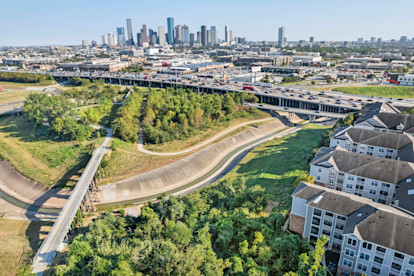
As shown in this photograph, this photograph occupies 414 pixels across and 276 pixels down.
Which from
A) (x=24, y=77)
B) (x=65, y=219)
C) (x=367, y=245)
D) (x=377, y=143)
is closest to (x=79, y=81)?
(x=24, y=77)

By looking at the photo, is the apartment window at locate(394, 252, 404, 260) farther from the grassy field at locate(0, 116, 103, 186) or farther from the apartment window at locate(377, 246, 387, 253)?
the grassy field at locate(0, 116, 103, 186)

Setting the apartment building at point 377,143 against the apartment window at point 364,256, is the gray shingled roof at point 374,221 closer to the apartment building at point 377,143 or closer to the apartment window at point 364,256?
the apartment window at point 364,256

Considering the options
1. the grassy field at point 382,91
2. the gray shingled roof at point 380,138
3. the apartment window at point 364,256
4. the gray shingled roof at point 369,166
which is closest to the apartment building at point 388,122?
the gray shingled roof at point 380,138

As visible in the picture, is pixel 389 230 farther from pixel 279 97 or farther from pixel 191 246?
pixel 279 97

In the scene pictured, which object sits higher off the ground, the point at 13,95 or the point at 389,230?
the point at 13,95

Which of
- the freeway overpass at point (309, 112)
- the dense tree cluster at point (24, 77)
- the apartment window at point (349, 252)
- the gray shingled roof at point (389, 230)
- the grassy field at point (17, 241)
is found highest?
the dense tree cluster at point (24, 77)

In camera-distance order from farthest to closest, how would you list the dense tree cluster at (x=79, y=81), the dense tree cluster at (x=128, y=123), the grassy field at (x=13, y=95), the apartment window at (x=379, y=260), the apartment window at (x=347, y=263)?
the dense tree cluster at (x=79, y=81)
the grassy field at (x=13, y=95)
the dense tree cluster at (x=128, y=123)
the apartment window at (x=347, y=263)
the apartment window at (x=379, y=260)

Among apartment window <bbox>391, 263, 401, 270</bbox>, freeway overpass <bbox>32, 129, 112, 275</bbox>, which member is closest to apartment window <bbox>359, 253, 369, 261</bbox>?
apartment window <bbox>391, 263, 401, 270</bbox>
